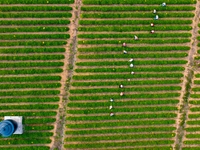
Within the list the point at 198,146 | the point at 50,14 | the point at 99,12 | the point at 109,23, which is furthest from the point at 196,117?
the point at 50,14

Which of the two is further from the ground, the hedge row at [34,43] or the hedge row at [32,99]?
the hedge row at [34,43]

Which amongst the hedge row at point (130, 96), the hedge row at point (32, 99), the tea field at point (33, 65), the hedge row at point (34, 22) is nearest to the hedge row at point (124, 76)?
the hedge row at point (130, 96)

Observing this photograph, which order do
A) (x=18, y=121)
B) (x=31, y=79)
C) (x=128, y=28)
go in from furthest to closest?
(x=128, y=28)
(x=31, y=79)
(x=18, y=121)

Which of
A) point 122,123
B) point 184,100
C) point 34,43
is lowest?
point 122,123

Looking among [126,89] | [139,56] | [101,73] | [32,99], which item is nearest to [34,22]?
[32,99]

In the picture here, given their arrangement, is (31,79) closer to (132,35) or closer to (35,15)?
(35,15)

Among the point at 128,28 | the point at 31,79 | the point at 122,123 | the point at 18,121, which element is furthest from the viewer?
the point at 122,123

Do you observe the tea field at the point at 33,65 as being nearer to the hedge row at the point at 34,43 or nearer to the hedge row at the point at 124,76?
the hedge row at the point at 34,43

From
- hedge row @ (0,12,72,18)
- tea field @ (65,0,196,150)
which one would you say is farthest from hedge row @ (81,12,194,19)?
hedge row @ (0,12,72,18)

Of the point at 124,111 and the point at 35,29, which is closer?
the point at 35,29

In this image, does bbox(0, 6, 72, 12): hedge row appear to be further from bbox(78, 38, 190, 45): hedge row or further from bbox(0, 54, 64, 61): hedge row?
bbox(0, 54, 64, 61): hedge row

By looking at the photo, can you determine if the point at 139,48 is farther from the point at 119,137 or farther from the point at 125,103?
the point at 119,137

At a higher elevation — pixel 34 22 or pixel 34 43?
pixel 34 22
